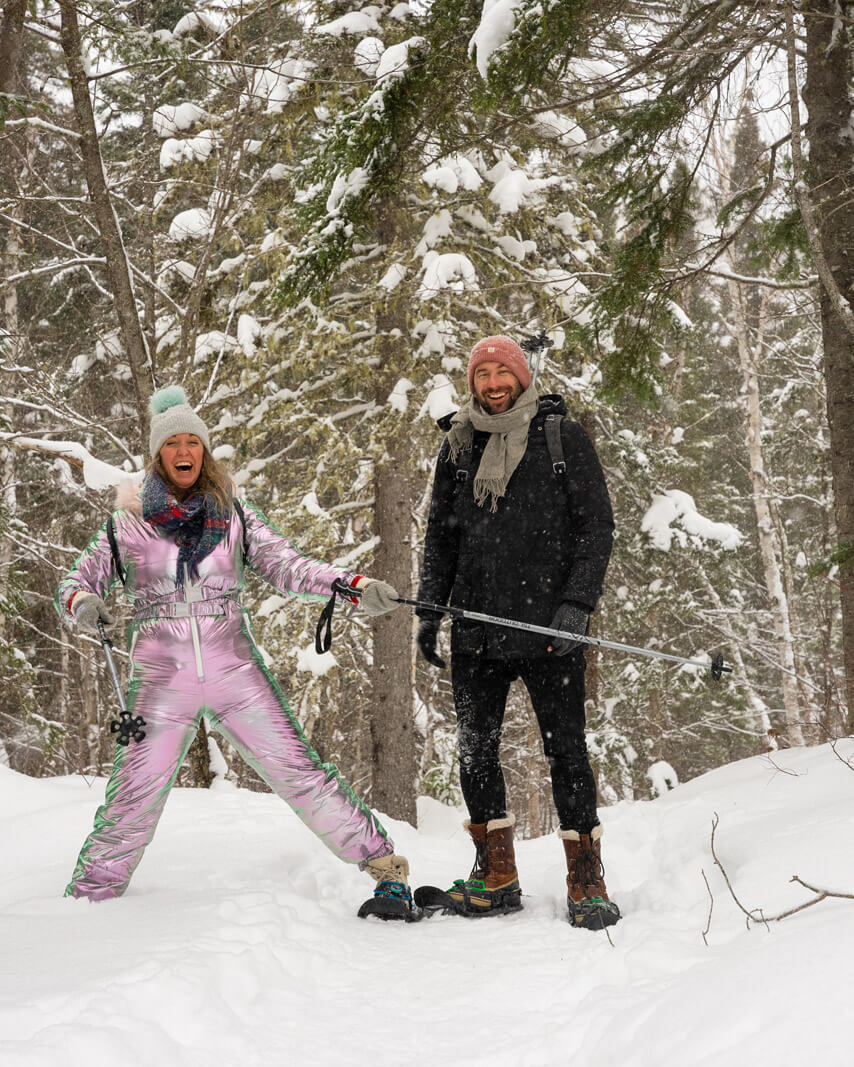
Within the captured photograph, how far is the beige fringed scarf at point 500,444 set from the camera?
375 centimetres

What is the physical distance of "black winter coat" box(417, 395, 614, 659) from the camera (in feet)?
11.8

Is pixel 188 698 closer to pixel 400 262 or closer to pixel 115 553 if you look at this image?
pixel 115 553

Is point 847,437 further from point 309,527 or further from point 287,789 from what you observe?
point 309,527

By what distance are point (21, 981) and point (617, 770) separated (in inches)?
416

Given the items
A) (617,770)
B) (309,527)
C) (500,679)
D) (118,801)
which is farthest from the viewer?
(617,770)

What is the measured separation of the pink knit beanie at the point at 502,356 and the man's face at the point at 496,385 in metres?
0.02

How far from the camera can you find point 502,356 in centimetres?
381

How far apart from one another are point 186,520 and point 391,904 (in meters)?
1.76

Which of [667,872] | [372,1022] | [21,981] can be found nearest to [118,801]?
[21,981]

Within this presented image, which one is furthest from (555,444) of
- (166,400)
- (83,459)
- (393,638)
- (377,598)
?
(393,638)

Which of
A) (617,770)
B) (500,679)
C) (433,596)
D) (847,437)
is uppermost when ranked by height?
(847,437)

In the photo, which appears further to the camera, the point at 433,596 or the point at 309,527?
the point at 309,527

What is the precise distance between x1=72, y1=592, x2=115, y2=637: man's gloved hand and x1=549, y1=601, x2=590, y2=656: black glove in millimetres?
1750

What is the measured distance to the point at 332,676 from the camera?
9180 millimetres
